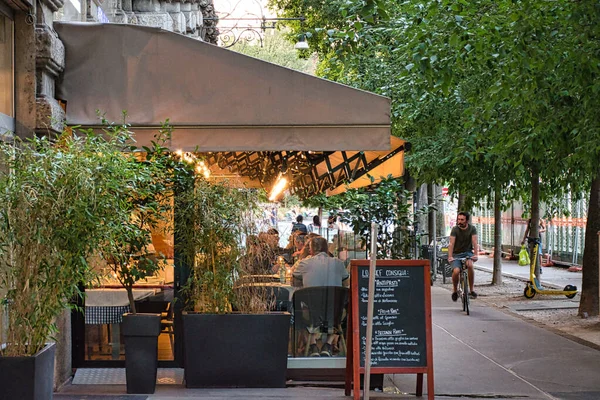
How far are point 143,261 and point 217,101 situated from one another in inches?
68.6

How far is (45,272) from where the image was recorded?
237 inches

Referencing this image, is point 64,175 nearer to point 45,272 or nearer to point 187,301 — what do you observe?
point 45,272

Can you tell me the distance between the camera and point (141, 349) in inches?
306

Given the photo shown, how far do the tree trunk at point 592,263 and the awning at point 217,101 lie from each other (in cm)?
819

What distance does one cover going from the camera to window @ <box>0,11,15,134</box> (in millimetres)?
7656

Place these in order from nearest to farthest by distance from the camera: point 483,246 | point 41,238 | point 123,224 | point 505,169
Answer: point 41,238 < point 123,224 < point 505,169 < point 483,246

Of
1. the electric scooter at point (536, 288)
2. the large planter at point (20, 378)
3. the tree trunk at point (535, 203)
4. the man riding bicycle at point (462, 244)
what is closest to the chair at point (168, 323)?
the large planter at point (20, 378)

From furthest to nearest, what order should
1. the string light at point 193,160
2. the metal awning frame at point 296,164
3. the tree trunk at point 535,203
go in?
1. the tree trunk at point 535,203
2. the metal awning frame at point 296,164
3. the string light at point 193,160

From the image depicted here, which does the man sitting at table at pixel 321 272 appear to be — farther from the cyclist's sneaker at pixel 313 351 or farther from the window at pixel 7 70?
the window at pixel 7 70

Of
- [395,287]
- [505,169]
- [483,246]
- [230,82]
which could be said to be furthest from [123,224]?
[483,246]

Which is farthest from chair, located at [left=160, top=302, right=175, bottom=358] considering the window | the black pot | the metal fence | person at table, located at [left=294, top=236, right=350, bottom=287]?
the metal fence

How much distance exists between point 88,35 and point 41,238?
10.3 feet

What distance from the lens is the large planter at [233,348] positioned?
786 cm

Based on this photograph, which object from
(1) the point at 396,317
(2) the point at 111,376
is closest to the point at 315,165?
(2) the point at 111,376
